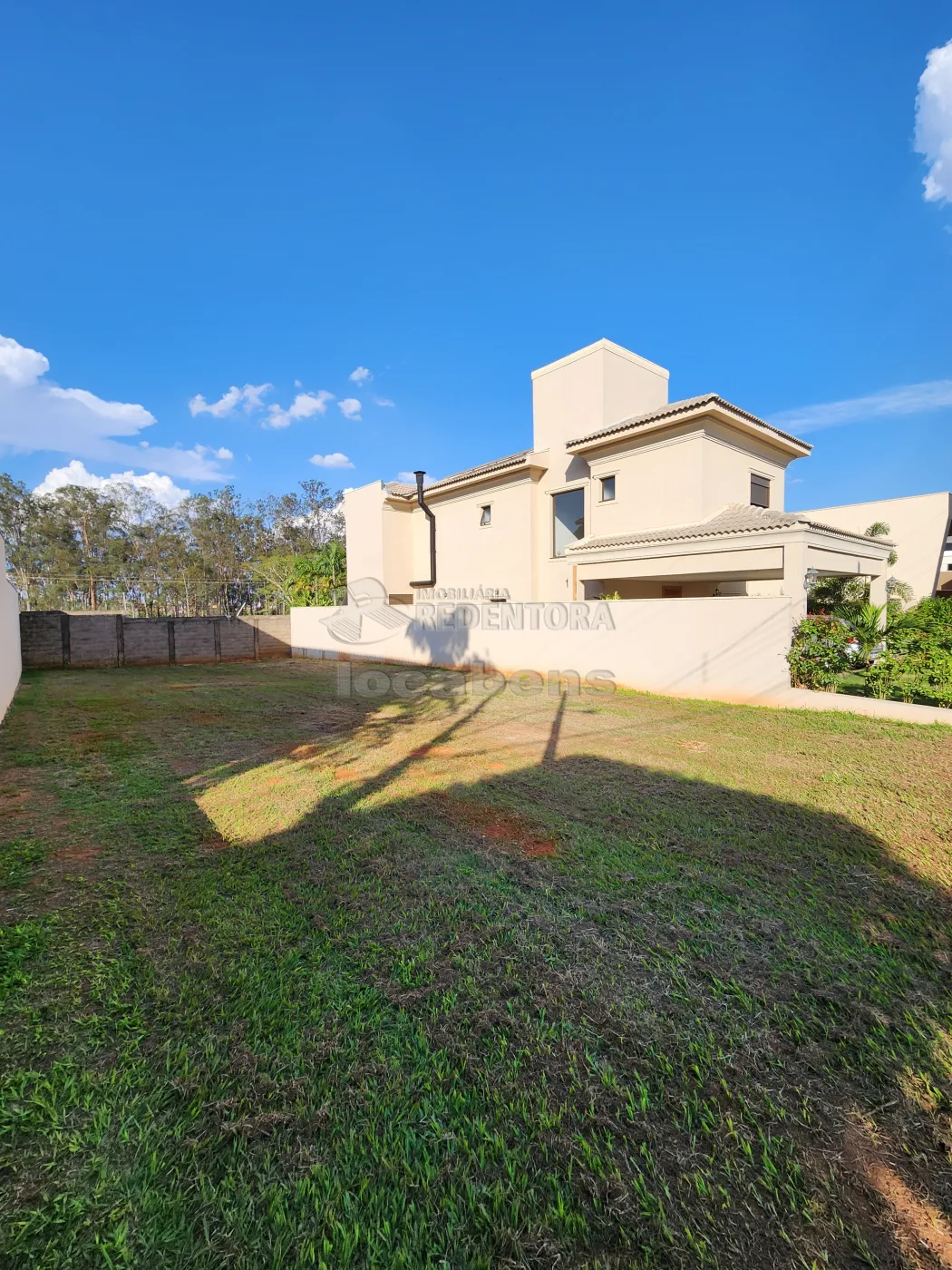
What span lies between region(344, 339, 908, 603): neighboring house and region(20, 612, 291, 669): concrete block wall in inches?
193

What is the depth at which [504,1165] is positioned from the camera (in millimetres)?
1583

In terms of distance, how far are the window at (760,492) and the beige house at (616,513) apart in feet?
0.15

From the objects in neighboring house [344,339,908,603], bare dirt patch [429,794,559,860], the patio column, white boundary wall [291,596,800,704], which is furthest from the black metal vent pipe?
bare dirt patch [429,794,559,860]

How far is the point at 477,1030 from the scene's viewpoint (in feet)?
6.87

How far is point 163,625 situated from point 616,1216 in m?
19.0

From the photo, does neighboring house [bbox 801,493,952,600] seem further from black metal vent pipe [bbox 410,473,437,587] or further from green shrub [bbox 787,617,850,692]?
green shrub [bbox 787,617,850,692]

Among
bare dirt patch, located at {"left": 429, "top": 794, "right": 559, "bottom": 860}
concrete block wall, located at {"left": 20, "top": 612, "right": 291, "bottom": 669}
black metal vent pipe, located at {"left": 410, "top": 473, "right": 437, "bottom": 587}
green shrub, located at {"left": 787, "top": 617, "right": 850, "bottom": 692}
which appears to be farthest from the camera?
black metal vent pipe, located at {"left": 410, "top": 473, "right": 437, "bottom": 587}

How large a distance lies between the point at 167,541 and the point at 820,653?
124 ft

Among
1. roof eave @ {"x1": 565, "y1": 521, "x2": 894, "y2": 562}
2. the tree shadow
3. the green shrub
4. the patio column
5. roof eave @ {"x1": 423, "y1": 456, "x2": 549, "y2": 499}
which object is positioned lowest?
the tree shadow

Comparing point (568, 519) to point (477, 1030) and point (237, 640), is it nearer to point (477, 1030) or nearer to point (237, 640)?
point (237, 640)

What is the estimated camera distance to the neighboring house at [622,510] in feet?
34.6

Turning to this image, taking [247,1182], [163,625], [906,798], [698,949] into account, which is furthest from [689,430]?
[163,625]

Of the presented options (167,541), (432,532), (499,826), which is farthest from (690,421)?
(167,541)

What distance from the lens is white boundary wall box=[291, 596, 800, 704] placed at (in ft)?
28.9
